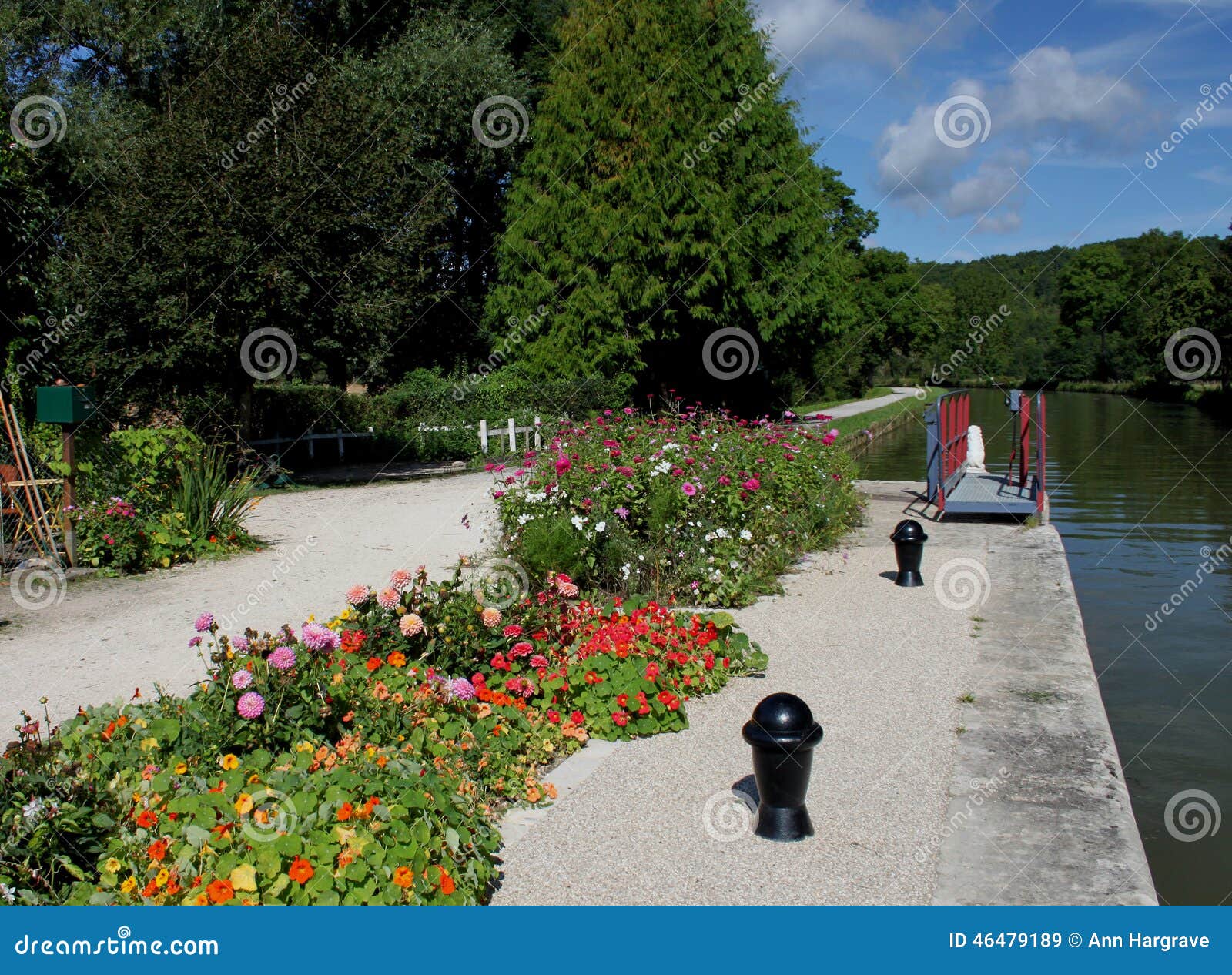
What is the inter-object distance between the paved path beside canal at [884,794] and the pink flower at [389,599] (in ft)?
4.26

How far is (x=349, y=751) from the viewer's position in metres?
4.47

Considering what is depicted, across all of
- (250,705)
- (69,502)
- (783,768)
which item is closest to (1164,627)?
(783,768)

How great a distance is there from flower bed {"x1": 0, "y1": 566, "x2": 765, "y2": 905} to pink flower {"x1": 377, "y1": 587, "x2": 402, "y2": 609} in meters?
0.02

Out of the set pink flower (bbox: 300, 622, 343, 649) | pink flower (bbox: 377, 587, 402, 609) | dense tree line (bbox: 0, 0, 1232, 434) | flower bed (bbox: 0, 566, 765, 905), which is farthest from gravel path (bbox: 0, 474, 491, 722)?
dense tree line (bbox: 0, 0, 1232, 434)

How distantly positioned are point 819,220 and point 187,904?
2832 cm

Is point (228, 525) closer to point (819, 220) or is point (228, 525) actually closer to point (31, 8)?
point (31, 8)

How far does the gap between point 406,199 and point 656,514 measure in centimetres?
1254

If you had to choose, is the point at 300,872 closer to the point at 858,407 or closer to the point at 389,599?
the point at 389,599

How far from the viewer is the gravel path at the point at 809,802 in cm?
392

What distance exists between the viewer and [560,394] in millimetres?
24109

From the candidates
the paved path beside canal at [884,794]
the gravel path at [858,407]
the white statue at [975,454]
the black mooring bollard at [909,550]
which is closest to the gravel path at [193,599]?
the paved path beside canal at [884,794]

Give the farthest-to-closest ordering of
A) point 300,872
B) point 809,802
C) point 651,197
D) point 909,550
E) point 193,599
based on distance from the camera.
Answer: point 651,197
point 909,550
point 193,599
point 809,802
point 300,872

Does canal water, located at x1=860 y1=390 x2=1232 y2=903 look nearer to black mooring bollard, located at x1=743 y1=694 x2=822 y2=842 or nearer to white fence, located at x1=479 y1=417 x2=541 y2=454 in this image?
black mooring bollard, located at x1=743 y1=694 x2=822 y2=842

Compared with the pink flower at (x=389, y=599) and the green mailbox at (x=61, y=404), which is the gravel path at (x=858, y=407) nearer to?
the green mailbox at (x=61, y=404)
